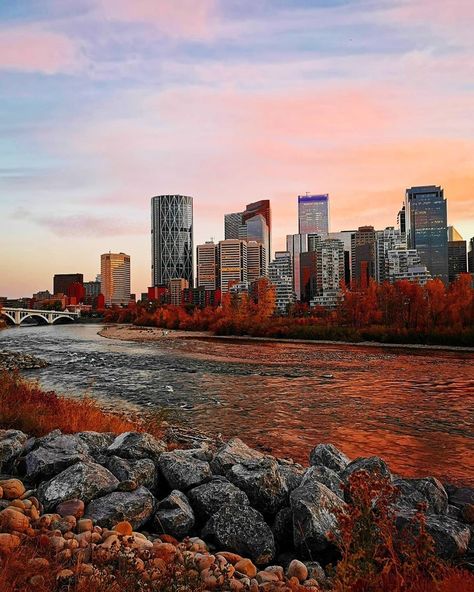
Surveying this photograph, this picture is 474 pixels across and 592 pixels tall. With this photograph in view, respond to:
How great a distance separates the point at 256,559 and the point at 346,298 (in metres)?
107

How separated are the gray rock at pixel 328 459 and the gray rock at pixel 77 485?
496 centimetres

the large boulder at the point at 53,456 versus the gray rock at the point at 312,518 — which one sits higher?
the large boulder at the point at 53,456

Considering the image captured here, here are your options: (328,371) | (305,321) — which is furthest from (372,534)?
(305,321)

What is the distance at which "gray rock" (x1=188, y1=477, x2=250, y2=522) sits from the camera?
8289mm

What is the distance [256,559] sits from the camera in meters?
7.40

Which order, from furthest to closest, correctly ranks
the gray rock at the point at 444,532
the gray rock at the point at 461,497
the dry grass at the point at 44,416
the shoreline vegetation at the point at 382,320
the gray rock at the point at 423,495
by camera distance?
the shoreline vegetation at the point at 382,320 < the dry grass at the point at 44,416 < the gray rock at the point at 461,497 < the gray rock at the point at 423,495 < the gray rock at the point at 444,532

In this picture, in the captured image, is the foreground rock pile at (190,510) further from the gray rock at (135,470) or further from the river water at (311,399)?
the river water at (311,399)

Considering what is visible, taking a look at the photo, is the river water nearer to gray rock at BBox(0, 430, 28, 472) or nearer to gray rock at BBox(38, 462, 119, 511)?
gray rock at BBox(38, 462, 119, 511)

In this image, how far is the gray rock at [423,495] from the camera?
8922 mm

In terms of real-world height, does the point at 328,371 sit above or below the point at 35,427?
below

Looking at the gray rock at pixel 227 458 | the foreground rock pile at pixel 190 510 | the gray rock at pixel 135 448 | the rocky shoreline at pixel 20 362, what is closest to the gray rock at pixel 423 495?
the foreground rock pile at pixel 190 510

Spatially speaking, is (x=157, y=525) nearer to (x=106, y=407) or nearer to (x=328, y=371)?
(x=106, y=407)

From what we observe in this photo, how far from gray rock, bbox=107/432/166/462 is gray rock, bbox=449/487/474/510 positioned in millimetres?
5738

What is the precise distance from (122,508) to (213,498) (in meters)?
1.55
